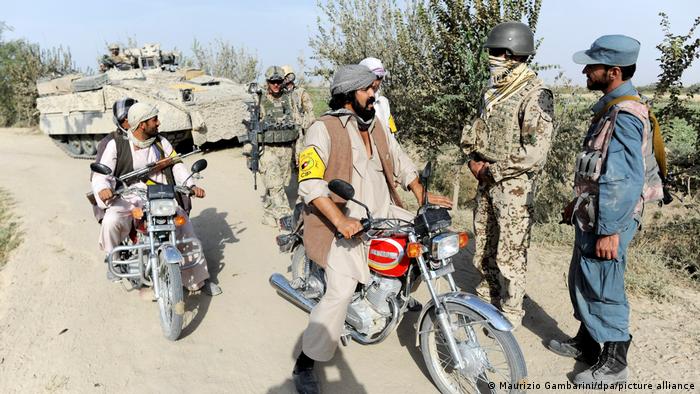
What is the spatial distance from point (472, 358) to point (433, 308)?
0.33 meters

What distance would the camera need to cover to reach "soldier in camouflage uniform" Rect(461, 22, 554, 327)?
3.22m

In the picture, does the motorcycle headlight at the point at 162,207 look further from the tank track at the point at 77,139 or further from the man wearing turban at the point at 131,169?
the tank track at the point at 77,139

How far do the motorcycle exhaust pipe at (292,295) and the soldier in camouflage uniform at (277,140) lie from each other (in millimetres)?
2343

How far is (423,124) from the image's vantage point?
267 inches

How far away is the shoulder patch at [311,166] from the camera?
109 inches

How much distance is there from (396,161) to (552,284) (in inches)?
82.4

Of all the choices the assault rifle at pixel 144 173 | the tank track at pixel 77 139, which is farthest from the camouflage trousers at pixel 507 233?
the tank track at pixel 77 139

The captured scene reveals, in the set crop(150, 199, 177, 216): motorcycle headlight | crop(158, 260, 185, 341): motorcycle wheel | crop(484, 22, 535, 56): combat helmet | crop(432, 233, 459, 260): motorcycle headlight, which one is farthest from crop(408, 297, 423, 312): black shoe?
crop(150, 199, 177, 216): motorcycle headlight

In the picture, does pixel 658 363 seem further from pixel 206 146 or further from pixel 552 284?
pixel 206 146

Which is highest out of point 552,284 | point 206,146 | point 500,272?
point 500,272

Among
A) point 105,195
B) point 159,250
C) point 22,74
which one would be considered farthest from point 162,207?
point 22,74

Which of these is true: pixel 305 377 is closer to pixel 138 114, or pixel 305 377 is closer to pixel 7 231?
pixel 138 114

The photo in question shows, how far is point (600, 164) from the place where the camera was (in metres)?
2.72

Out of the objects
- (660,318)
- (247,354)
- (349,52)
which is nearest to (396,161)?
(247,354)
